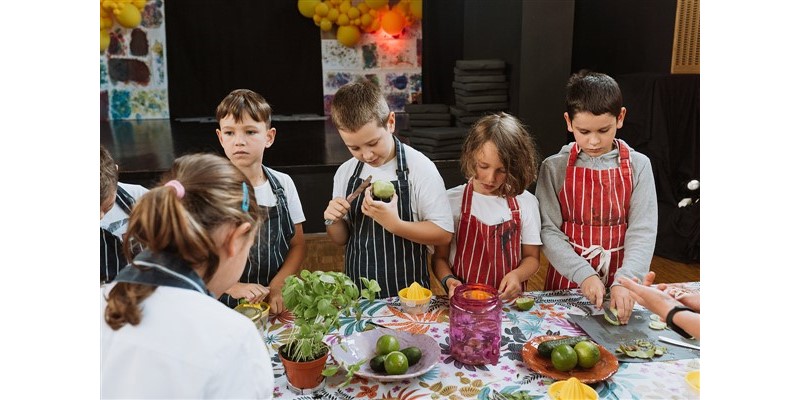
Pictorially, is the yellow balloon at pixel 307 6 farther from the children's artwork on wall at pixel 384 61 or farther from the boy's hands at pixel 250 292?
the boy's hands at pixel 250 292

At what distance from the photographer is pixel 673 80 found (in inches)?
151

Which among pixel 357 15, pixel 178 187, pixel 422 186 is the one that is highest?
pixel 357 15

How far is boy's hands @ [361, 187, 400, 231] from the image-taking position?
172 cm

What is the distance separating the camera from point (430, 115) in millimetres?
4652

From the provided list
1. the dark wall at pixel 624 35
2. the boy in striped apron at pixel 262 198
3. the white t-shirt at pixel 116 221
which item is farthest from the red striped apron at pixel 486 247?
the dark wall at pixel 624 35

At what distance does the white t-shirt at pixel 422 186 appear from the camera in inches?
74.3

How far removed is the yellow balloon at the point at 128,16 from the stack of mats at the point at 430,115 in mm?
3828

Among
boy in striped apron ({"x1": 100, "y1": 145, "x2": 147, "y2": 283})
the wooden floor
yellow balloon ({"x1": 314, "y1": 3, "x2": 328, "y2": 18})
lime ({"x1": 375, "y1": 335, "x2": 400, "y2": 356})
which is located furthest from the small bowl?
yellow balloon ({"x1": 314, "y1": 3, "x2": 328, "y2": 18})

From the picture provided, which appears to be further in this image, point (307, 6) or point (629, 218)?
point (307, 6)

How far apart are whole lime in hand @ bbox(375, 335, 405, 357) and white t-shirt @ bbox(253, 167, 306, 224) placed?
71cm

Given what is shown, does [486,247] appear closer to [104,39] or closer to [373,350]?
[373,350]

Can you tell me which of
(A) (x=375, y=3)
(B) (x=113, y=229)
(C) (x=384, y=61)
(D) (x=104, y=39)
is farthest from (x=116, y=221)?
(C) (x=384, y=61)

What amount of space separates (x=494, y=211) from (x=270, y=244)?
2.29 feet
